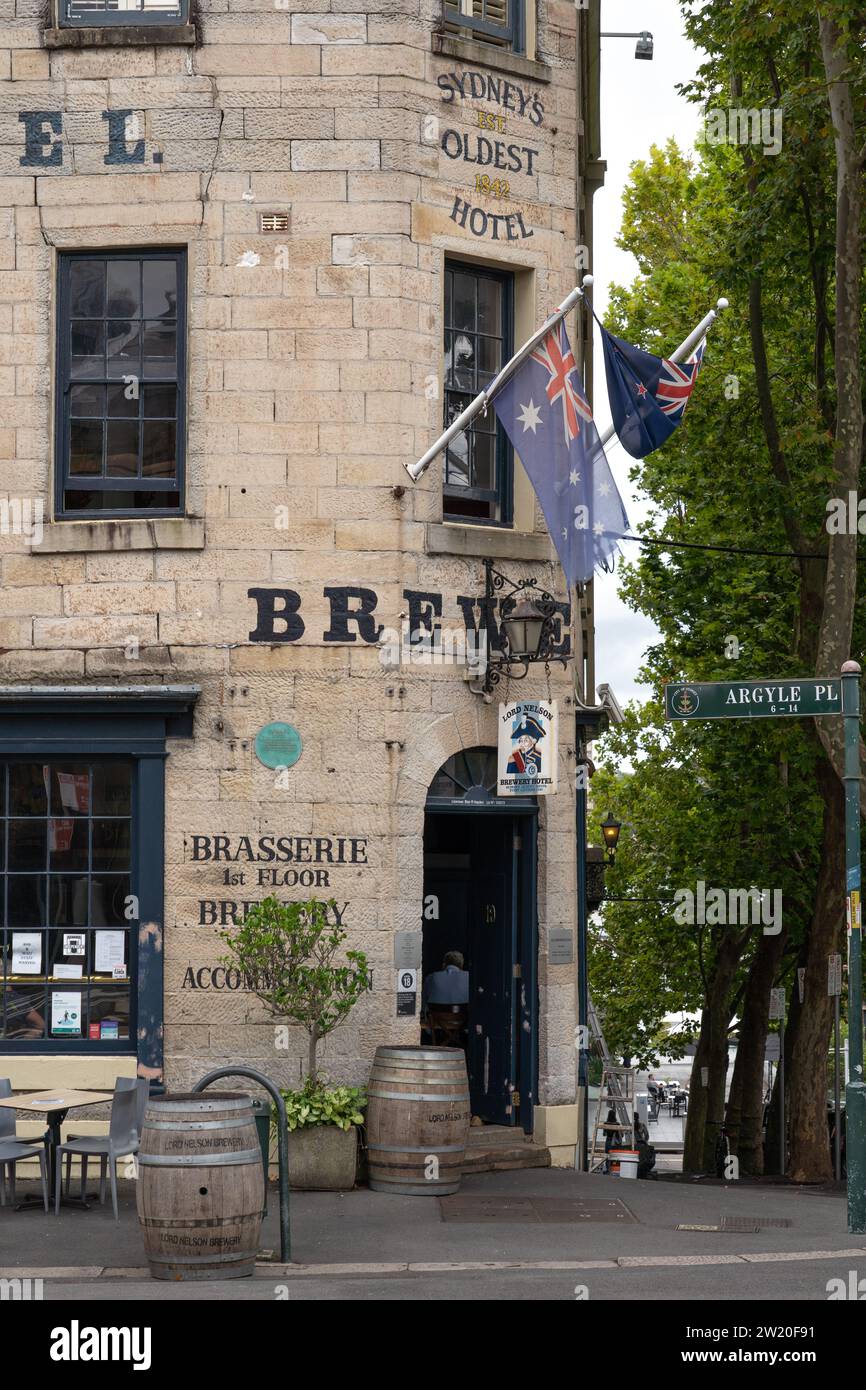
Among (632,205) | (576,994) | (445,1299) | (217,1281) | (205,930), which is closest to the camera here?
(445,1299)

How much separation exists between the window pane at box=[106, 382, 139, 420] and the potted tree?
4367 mm

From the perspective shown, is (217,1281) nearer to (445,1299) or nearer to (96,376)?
(445,1299)

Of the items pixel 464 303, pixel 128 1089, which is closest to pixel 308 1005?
pixel 128 1089

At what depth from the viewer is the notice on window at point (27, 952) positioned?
15.0 m

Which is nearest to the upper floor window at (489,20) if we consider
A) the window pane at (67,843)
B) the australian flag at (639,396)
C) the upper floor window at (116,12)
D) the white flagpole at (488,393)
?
the upper floor window at (116,12)

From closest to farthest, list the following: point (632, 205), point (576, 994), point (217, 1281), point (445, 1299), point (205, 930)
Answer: point (445, 1299) < point (217, 1281) < point (205, 930) < point (576, 994) < point (632, 205)

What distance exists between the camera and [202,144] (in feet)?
50.0

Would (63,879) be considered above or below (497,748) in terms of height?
below

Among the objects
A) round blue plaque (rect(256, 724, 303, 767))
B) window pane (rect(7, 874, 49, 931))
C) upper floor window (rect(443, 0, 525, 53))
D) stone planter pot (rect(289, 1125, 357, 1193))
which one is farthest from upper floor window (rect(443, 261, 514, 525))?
stone planter pot (rect(289, 1125, 357, 1193))

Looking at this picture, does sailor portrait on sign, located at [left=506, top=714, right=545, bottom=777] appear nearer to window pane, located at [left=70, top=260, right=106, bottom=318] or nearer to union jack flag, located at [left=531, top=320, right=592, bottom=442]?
union jack flag, located at [left=531, top=320, right=592, bottom=442]

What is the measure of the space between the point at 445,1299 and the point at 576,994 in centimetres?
641

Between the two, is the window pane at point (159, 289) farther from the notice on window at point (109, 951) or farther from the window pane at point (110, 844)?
the notice on window at point (109, 951)

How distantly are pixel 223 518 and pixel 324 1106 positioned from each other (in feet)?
15.7

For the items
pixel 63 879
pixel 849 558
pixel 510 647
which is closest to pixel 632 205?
pixel 849 558
